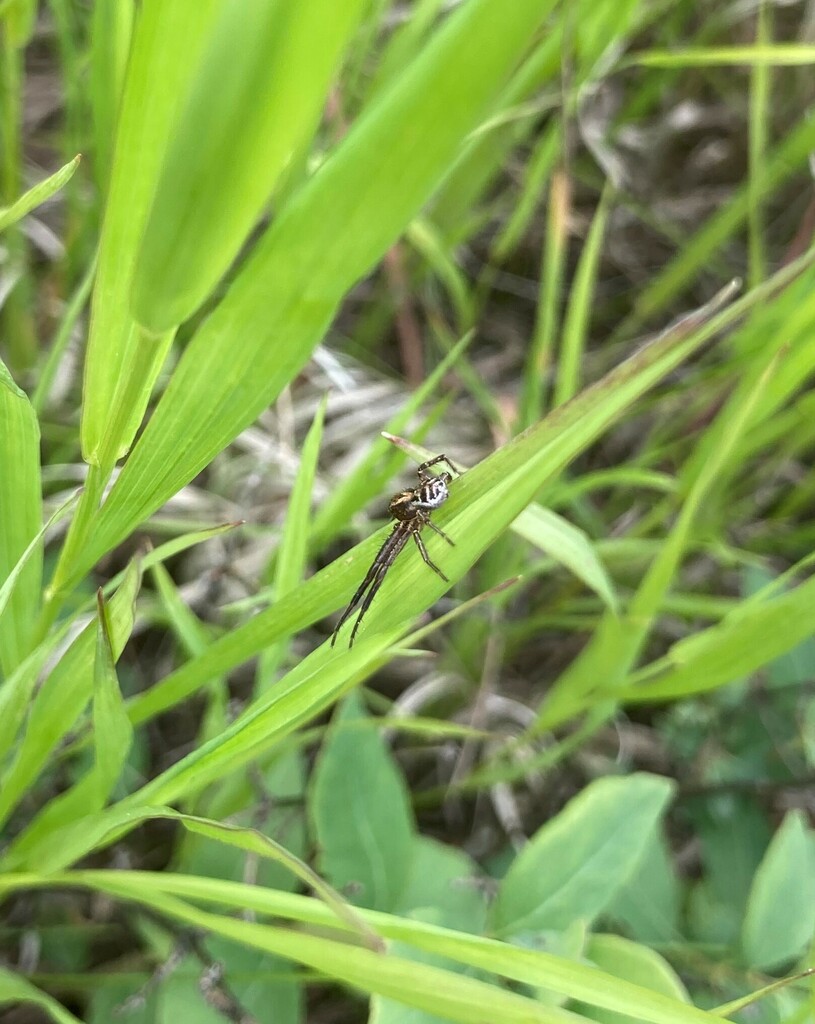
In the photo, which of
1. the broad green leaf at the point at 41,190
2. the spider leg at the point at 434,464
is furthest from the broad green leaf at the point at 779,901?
the broad green leaf at the point at 41,190

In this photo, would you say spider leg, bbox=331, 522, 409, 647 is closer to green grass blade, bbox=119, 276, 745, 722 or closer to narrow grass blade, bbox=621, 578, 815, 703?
green grass blade, bbox=119, 276, 745, 722

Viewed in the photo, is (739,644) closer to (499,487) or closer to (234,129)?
(499,487)

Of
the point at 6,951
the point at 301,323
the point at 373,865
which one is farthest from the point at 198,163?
the point at 6,951

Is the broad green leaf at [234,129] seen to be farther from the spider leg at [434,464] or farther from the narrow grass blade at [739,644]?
the narrow grass blade at [739,644]

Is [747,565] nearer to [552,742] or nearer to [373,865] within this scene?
[552,742]


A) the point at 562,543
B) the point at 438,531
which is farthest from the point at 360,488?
the point at 438,531

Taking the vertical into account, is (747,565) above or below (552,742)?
above
